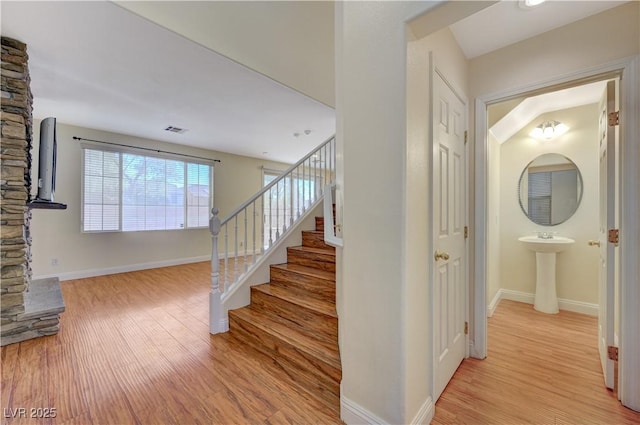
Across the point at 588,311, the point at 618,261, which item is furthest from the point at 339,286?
the point at 588,311

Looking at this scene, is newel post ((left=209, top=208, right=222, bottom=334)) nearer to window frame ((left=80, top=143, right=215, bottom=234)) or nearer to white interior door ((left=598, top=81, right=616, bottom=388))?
white interior door ((left=598, top=81, right=616, bottom=388))

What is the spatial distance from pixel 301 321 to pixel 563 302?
3.15 m

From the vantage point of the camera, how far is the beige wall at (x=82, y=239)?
3945 mm

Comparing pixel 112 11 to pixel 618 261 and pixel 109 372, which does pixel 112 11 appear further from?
pixel 618 261

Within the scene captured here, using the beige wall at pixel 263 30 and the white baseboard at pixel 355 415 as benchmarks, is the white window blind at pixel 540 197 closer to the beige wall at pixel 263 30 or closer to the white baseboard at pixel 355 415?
the beige wall at pixel 263 30

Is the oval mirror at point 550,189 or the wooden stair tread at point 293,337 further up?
the oval mirror at point 550,189

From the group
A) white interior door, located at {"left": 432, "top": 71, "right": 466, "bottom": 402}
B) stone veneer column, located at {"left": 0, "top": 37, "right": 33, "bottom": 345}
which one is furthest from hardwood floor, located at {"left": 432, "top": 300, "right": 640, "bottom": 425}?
stone veneer column, located at {"left": 0, "top": 37, "right": 33, "bottom": 345}

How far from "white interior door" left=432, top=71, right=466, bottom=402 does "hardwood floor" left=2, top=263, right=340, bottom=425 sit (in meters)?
0.81

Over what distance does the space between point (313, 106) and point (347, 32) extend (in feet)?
7.52

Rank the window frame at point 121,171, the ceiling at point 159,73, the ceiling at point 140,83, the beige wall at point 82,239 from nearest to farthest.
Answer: the ceiling at point 159,73, the ceiling at point 140,83, the beige wall at point 82,239, the window frame at point 121,171

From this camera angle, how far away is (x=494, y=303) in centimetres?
308

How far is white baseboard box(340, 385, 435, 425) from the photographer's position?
1261 millimetres

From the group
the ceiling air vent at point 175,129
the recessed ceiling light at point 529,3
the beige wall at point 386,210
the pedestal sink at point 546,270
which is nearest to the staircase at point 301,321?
the beige wall at point 386,210

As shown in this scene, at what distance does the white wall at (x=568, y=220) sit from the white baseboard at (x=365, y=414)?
2739mm
